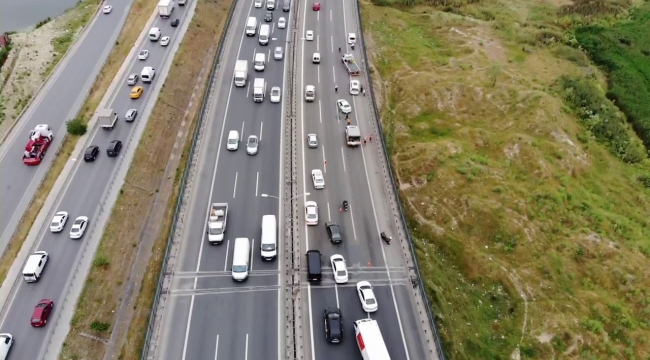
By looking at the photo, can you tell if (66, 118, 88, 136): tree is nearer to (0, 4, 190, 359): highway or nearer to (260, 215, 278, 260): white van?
(0, 4, 190, 359): highway

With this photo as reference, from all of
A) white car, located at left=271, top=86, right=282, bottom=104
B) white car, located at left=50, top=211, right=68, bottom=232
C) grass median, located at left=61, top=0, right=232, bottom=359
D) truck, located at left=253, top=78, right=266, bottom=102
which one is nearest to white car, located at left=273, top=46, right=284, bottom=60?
truck, located at left=253, top=78, right=266, bottom=102

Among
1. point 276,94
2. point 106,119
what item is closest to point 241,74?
point 276,94

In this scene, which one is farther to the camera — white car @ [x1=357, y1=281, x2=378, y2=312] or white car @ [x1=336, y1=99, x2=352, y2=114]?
white car @ [x1=336, y1=99, x2=352, y2=114]

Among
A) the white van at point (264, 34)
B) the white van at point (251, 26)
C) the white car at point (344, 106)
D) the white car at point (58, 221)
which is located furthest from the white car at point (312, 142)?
the white van at point (251, 26)

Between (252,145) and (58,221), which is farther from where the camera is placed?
(252,145)

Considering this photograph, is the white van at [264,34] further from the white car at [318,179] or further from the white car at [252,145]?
the white car at [318,179]

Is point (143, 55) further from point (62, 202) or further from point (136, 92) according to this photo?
point (62, 202)

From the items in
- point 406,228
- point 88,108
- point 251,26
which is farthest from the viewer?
point 251,26
